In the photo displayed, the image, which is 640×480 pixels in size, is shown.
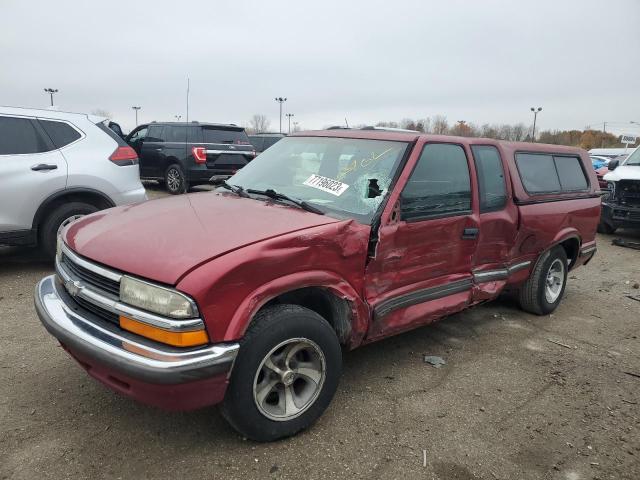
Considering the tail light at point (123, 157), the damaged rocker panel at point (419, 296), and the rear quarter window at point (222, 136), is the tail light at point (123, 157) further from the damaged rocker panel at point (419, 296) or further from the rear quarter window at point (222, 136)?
the rear quarter window at point (222, 136)

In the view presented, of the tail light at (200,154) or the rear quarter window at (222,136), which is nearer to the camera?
the tail light at (200,154)

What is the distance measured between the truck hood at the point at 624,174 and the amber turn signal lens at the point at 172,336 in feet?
31.6

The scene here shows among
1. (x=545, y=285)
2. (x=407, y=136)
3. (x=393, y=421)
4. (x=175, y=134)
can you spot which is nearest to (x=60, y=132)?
(x=407, y=136)

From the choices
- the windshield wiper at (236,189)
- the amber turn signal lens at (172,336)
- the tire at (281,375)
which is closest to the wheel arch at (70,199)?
the windshield wiper at (236,189)

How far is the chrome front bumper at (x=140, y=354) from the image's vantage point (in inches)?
85.2

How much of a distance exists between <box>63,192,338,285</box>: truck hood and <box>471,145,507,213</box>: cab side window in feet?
5.32

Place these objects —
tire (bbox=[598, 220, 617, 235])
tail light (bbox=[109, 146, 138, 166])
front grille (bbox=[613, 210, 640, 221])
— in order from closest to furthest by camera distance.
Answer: tail light (bbox=[109, 146, 138, 166])
front grille (bbox=[613, 210, 640, 221])
tire (bbox=[598, 220, 617, 235])

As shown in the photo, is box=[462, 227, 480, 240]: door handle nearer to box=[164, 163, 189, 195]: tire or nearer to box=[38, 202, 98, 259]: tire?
box=[38, 202, 98, 259]: tire

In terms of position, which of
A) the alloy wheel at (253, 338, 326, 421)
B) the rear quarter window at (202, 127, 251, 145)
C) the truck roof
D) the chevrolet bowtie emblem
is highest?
the rear quarter window at (202, 127, 251, 145)

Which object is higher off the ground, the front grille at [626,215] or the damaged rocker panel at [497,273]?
the front grille at [626,215]

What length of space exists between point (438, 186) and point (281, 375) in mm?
1798

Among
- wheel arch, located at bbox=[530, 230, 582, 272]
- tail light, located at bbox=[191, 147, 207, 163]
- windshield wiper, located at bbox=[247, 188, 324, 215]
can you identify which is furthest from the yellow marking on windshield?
tail light, located at bbox=[191, 147, 207, 163]

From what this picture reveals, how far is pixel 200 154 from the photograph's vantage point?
11.5 metres

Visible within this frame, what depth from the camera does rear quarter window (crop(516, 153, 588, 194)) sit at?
4.43m
